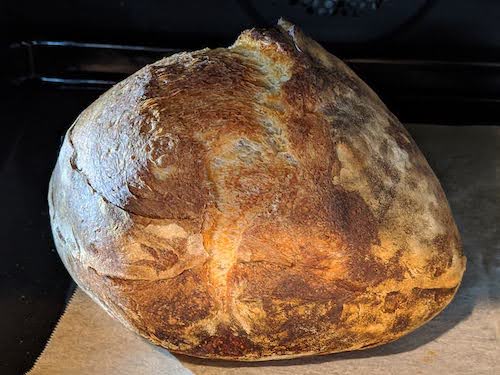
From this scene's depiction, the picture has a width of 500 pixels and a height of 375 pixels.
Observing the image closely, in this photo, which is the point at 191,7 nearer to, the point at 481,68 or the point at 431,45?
the point at 431,45

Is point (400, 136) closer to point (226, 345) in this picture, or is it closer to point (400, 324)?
point (400, 324)

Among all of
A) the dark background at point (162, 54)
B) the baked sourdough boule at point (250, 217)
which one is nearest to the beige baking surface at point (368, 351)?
the baked sourdough boule at point (250, 217)

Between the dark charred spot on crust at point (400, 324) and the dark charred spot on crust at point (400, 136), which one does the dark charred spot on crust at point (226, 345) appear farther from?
the dark charred spot on crust at point (400, 136)

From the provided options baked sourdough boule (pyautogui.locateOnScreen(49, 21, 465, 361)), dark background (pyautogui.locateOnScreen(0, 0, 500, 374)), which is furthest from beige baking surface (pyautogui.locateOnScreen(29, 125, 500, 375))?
dark background (pyautogui.locateOnScreen(0, 0, 500, 374))

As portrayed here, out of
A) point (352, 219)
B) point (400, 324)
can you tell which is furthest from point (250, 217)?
point (400, 324)

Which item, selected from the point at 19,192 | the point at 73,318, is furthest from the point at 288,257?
the point at 19,192

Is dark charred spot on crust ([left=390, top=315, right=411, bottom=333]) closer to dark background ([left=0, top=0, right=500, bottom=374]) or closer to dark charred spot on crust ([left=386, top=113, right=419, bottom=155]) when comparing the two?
dark charred spot on crust ([left=386, top=113, right=419, bottom=155])
